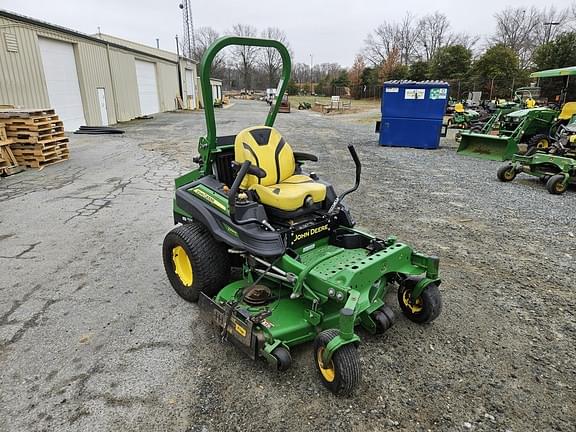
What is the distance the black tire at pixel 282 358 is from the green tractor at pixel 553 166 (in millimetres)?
Result: 6414

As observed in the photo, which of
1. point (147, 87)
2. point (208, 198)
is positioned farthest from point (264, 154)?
point (147, 87)

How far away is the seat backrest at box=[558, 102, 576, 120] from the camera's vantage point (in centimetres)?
934

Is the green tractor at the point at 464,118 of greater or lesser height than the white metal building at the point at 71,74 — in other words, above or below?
below

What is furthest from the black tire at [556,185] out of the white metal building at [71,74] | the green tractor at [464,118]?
the white metal building at [71,74]

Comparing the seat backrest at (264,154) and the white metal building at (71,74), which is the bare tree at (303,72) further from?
the seat backrest at (264,154)

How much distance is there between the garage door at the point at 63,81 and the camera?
13.0m

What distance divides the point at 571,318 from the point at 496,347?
86cm

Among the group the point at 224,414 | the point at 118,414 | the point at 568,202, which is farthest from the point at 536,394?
the point at 568,202

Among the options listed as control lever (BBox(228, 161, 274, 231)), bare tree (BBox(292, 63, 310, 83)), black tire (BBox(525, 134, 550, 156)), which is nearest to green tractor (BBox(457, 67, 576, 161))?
black tire (BBox(525, 134, 550, 156))

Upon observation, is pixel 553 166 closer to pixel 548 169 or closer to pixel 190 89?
pixel 548 169

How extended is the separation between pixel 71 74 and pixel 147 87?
9176 mm

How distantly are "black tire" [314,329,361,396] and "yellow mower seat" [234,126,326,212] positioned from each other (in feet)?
3.64

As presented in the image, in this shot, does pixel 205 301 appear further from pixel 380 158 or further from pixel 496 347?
pixel 380 158

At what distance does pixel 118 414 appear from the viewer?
2.21 meters
